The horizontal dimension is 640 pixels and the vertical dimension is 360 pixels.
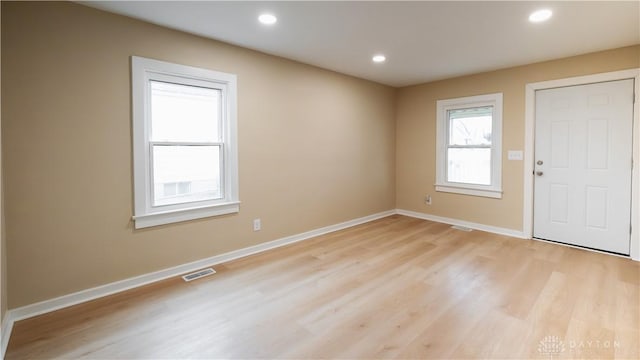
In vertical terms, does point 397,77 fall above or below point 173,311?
above

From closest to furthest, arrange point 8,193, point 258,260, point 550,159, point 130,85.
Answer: point 8,193 → point 130,85 → point 258,260 → point 550,159

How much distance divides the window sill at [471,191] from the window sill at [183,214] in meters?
3.51

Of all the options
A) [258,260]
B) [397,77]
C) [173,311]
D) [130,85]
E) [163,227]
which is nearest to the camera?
[173,311]

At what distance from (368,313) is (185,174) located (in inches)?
88.9

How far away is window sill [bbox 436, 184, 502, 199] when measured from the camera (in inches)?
178

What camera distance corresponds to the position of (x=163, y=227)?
9.60 ft

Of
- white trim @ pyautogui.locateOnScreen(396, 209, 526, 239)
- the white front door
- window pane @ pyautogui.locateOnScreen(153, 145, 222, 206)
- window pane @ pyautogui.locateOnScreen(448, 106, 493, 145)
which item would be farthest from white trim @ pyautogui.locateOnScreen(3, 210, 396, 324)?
the white front door

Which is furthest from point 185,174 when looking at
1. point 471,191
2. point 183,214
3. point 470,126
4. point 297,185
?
→ point 470,126

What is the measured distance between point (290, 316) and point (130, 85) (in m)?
2.43

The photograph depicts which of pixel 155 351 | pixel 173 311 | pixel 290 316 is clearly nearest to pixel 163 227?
pixel 173 311

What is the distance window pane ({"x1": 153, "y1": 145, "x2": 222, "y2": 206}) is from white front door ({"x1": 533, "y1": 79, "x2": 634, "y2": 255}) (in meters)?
4.27

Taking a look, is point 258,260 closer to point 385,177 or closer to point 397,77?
point 385,177

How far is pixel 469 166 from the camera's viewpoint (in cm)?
491

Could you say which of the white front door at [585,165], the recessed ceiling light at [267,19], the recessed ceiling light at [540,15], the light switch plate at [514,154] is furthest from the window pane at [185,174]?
the white front door at [585,165]
